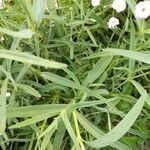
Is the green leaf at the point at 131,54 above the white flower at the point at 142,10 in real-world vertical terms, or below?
below

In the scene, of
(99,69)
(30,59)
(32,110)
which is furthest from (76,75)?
(30,59)

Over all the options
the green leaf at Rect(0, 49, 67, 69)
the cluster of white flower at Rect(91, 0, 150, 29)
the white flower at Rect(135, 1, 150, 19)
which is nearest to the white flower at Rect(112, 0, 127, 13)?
the cluster of white flower at Rect(91, 0, 150, 29)

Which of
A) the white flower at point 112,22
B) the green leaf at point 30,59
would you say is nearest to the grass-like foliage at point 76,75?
the white flower at point 112,22

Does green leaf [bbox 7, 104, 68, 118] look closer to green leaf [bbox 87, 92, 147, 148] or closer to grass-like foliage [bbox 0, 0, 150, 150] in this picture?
grass-like foliage [bbox 0, 0, 150, 150]

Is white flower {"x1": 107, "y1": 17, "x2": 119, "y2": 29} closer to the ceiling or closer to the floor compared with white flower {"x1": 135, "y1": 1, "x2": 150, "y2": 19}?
closer to the floor

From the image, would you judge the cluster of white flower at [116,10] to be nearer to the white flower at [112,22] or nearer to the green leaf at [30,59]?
the white flower at [112,22]

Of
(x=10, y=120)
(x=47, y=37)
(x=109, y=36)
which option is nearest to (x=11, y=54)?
(x=10, y=120)

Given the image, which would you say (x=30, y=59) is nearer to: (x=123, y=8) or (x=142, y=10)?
(x=142, y=10)

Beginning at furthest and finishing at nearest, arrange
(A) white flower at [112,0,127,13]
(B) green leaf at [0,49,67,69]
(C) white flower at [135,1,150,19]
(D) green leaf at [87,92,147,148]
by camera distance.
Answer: (A) white flower at [112,0,127,13], (C) white flower at [135,1,150,19], (D) green leaf at [87,92,147,148], (B) green leaf at [0,49,67,69]
